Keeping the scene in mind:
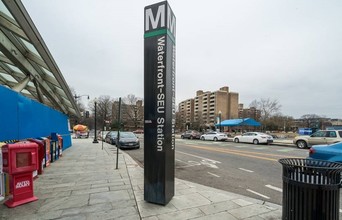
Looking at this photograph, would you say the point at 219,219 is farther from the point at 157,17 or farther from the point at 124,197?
the point at 157,17

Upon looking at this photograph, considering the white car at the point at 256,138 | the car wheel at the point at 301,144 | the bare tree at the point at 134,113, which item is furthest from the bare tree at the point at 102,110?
the car wheel at the point at 301,144

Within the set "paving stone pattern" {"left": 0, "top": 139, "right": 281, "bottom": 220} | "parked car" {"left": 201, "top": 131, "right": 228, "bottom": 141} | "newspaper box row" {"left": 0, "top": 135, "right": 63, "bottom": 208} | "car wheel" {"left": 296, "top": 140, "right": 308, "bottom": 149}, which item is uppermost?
"newspaper box row" {"left": 0, "top": 135, "right": 63, "bottom": 208}

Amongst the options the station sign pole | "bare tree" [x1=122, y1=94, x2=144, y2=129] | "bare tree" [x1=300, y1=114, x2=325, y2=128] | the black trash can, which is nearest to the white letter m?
the station sign pole

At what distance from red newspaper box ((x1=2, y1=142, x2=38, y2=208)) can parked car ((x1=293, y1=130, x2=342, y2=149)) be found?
63.3ft

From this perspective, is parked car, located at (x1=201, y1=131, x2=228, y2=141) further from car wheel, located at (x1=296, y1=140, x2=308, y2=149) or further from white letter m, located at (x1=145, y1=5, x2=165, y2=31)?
white letter m, located at (x1=145, y1=5, x2=165, y2=31)

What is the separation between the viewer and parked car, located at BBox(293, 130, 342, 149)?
16.3 m

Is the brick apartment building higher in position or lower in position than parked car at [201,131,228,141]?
higher

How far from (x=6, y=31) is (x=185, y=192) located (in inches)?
318

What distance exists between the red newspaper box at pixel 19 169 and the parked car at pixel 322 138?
19.3m

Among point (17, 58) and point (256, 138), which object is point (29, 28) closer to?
point (17, 58)

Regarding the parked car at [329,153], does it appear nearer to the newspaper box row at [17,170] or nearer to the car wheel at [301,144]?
the newspaper box row at [17,170]

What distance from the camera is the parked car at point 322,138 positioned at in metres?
16.3

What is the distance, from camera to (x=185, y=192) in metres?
5.41

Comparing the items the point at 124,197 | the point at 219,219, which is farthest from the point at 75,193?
the point at 219,219
